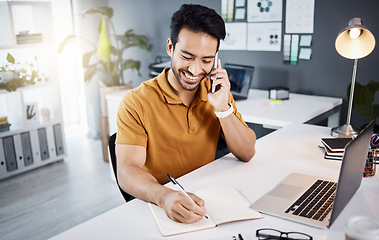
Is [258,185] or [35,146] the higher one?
[258,185]

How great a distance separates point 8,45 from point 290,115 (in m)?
2.59

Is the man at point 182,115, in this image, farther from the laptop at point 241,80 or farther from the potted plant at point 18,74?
the potted plant at point 18,74

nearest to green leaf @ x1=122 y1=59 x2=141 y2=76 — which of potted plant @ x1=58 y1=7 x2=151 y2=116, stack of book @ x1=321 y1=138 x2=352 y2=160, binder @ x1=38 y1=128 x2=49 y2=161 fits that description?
potted plant @ x1=58 y1=7 x2=151 y2=116

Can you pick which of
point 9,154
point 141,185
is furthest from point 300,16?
point 9,154

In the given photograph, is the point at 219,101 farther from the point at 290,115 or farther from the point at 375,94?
the point at 375,94

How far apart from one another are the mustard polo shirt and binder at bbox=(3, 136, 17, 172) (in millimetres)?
2243

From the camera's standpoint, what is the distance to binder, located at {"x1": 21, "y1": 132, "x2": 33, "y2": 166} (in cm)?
350

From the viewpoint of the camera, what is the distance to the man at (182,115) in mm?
1463

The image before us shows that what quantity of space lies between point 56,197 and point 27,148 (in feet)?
2.48

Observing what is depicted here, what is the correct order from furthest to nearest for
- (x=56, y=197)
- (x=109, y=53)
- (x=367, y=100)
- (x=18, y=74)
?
1. (x=109, y=53)
2. (x=18, y=74)
3. (x=56, y=197)
4. (x=367, y=100)

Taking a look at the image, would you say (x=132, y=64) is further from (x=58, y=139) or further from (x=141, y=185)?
(x=141, y=185)

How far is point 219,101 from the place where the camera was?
1.58 meters

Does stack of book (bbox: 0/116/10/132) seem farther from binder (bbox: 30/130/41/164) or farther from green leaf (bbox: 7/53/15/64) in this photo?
green leaf (bbox: 7/53/15/64)

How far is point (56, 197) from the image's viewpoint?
120 inches
